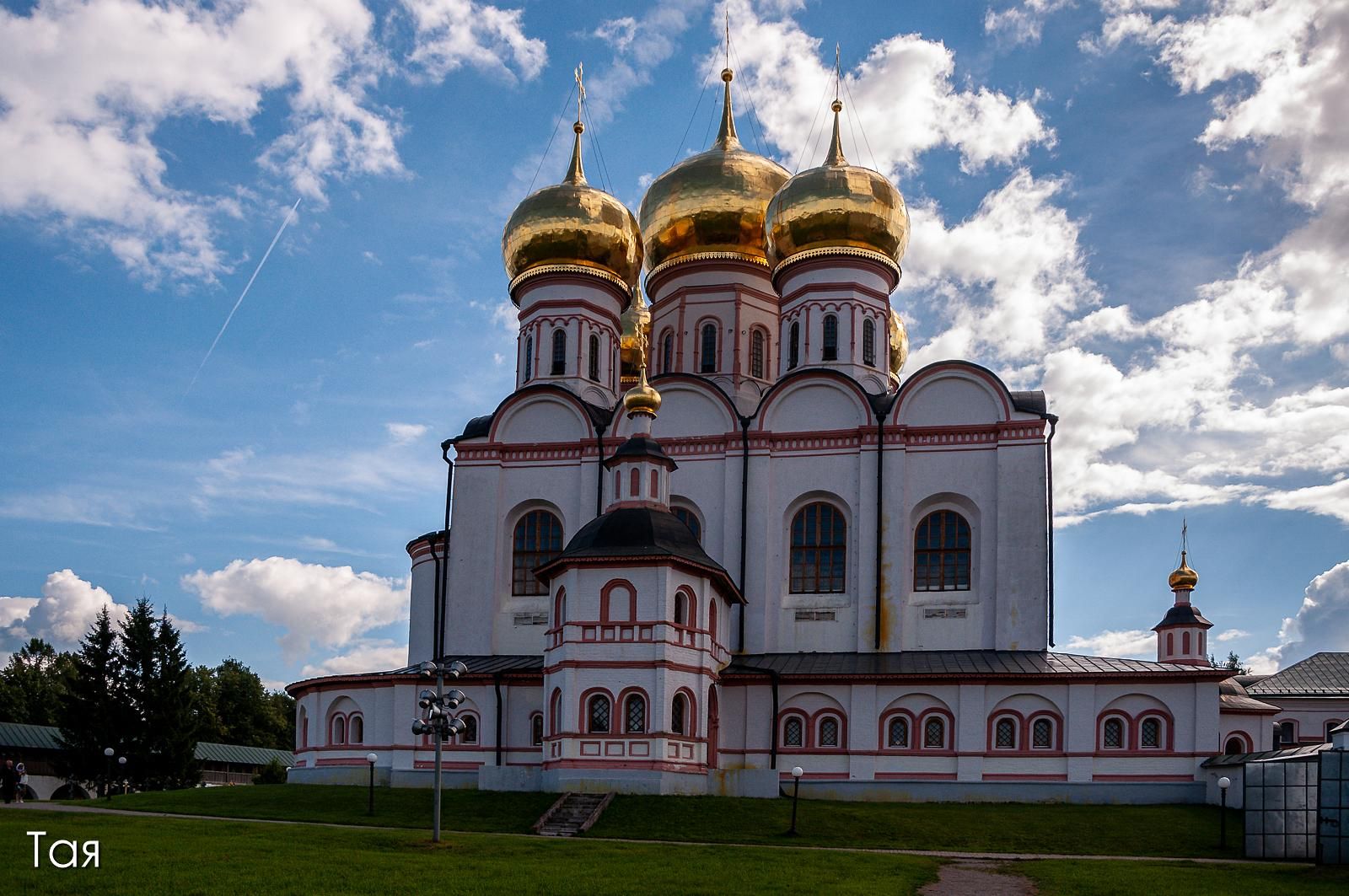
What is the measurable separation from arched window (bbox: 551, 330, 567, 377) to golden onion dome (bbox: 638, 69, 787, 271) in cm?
371

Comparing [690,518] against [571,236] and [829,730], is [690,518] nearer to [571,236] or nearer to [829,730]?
[829,730]

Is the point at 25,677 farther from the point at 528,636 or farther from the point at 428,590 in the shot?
the point at 528,636

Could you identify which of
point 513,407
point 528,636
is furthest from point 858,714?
point 513,407

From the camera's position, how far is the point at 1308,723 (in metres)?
38.9

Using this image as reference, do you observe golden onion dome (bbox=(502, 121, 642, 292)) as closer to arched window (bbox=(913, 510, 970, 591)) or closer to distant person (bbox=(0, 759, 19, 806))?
arched window (bbox=(913, 510, 970, 591))

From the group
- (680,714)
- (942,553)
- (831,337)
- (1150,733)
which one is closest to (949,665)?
(942,553)

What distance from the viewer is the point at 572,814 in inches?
854

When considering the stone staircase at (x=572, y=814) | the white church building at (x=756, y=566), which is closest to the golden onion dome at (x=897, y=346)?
the white church building at (x=756, y=566)

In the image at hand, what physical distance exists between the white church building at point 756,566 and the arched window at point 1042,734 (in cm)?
5

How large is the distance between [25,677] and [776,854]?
4345 cm

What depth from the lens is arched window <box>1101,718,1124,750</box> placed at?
82.4 ft

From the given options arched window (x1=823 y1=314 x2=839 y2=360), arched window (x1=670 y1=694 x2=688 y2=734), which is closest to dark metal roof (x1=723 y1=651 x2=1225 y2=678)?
arched window (x1=670 y1=694 x2=688 y2=734)

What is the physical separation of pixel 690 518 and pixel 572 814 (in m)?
8.77

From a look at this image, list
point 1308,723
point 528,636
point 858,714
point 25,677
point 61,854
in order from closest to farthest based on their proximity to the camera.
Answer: point 61,854
point 858,714
point 528,636
point 1308,723
point 25,677
